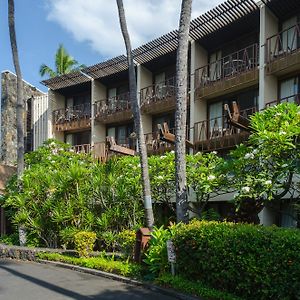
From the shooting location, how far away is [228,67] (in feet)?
65.0

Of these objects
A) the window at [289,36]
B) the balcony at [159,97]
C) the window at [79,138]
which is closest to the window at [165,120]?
the balcony at [159,97]

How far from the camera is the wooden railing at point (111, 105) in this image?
1014 inches

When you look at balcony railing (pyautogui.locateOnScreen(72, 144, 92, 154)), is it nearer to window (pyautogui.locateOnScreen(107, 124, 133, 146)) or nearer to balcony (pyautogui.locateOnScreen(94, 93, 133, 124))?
window (pyautogui.locateOnScreen(107, 124, 133, 146))

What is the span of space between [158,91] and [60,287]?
48.9ft

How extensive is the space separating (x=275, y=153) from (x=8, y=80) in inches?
948

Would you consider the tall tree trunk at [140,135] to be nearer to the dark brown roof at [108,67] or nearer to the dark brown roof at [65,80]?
the dark brown roof at [108,67]

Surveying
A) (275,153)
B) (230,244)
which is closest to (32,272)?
(230,244)

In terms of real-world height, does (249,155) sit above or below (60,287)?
above

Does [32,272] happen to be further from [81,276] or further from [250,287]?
[250,287]

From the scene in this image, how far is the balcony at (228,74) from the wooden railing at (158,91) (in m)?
2.19

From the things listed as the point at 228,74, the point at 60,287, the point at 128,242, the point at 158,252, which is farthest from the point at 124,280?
the point at 228,74

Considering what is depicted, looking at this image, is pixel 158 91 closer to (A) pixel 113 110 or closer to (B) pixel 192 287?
(A) pixel 113 110

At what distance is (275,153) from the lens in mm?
9445

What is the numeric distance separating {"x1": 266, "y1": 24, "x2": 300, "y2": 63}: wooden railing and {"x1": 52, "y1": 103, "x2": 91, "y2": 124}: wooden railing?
1358 centimetres
